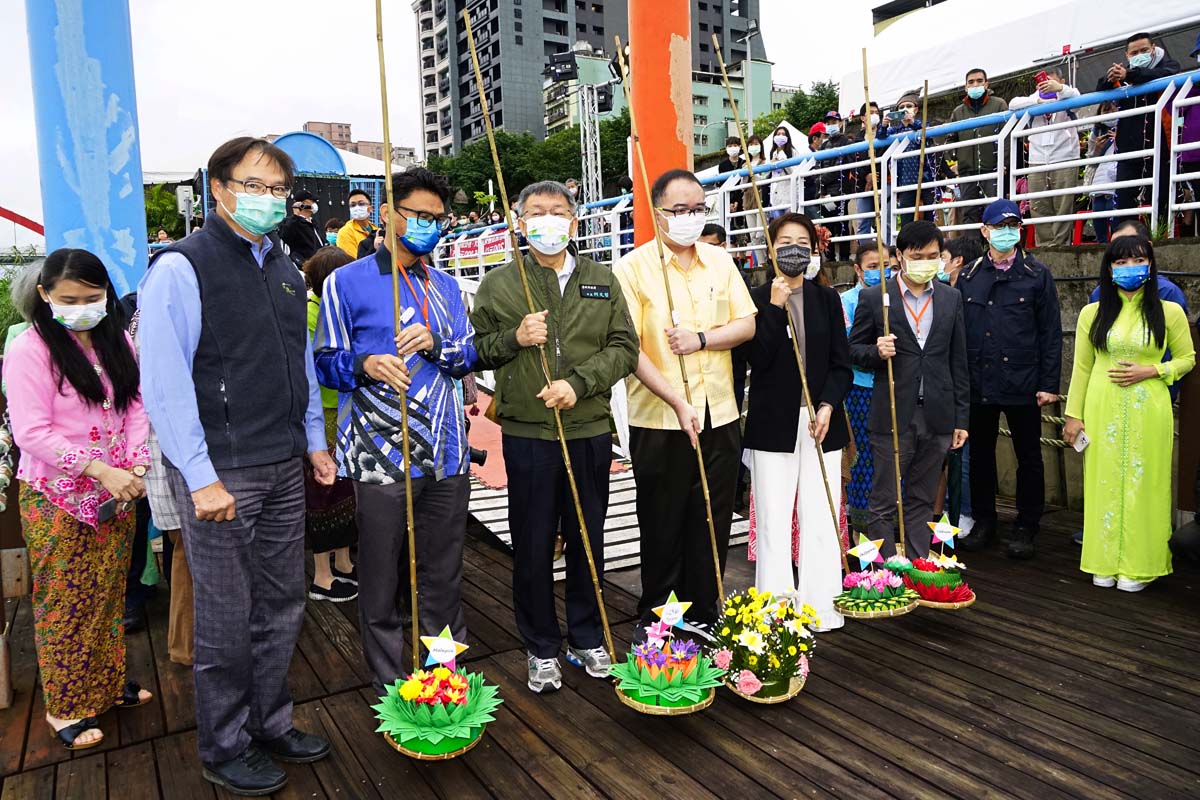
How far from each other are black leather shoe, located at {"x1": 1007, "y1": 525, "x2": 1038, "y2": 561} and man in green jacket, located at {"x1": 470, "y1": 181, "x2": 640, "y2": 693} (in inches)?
92.3

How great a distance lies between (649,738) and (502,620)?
47.6 inches

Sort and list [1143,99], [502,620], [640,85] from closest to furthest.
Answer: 1. [502,620]
2. [640,85]
3. [1143,99]

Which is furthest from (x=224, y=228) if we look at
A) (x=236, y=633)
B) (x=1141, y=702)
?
(x=1141, y=702)

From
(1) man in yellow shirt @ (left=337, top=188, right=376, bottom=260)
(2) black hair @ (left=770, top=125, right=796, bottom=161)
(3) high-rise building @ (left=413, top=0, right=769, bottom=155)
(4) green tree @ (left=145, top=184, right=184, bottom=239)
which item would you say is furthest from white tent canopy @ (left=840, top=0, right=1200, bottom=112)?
(3) high-rise building @ (left=413, top=0, right=769, bottom=155)

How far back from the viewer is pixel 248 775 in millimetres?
2369

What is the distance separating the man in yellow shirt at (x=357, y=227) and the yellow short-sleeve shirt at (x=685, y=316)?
100 inches

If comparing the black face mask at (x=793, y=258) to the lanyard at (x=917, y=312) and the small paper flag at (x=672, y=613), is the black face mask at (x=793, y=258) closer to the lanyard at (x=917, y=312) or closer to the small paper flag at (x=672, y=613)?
the lanyard at (x=917, y=312)

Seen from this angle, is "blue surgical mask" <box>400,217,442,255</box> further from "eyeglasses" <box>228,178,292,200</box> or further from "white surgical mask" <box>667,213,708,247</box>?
"white surgical mask" <box>667,213,708,247</box>

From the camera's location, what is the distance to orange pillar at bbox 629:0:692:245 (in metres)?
5.12

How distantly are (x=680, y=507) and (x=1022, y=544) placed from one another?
2.09 m

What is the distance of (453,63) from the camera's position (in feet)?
200

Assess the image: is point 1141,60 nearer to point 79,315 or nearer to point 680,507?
point 680,507

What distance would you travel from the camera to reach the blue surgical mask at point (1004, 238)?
4.24 metres

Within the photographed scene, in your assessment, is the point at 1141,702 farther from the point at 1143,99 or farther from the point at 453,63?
Answer: the point at 453,63
